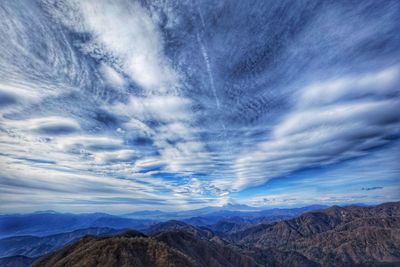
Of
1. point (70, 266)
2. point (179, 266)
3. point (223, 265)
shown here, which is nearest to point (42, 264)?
point (70, 266)

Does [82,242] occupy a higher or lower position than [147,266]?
higher

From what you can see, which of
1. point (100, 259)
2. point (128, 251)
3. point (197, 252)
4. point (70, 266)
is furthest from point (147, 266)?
point (197, 252)

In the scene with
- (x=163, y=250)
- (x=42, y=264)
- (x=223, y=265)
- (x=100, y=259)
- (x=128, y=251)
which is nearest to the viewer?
(x=100, y=259)

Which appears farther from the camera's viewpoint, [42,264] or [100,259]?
[42,264]

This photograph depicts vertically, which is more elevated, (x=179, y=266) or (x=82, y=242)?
(x=82, y=242)

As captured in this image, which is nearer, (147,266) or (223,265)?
(147,266)

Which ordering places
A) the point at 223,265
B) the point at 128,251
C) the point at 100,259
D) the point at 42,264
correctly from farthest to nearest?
the point at 223,265 < the point at 42,264 < the point at 128,251 < the point at 100,259

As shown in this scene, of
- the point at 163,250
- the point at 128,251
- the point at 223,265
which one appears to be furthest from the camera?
the point at 223,265

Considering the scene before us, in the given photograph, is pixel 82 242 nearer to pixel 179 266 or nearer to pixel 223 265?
pixel 179 266

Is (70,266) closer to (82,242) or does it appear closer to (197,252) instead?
(82,242)
